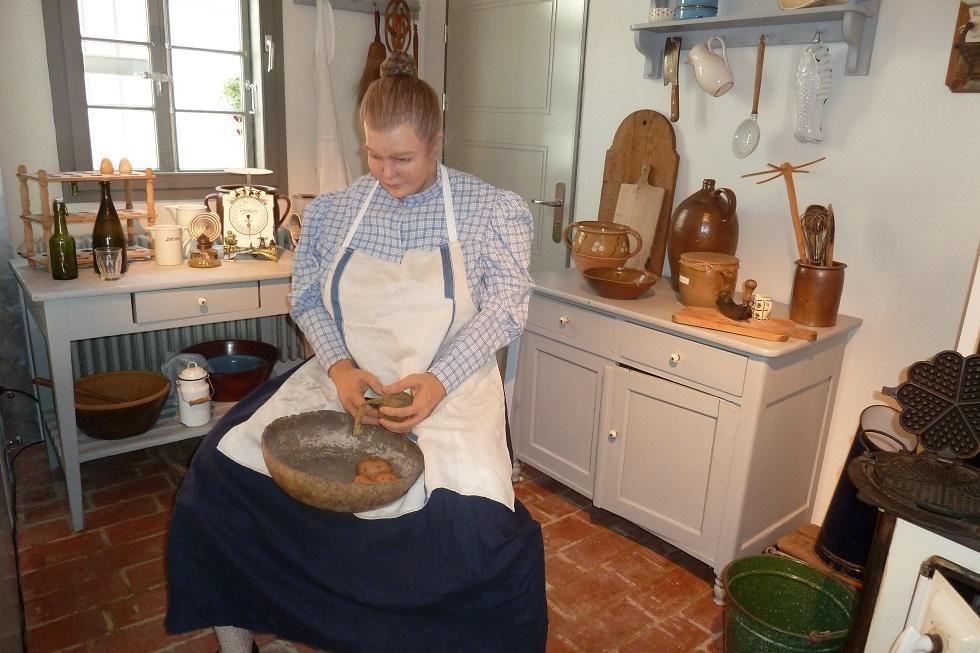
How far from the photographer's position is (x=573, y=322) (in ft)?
8.08

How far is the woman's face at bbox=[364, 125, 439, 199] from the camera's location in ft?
5.19

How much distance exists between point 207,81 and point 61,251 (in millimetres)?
1125

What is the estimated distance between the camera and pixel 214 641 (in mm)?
1973

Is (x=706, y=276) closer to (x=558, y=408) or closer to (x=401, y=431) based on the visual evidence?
(x=558, y=408)

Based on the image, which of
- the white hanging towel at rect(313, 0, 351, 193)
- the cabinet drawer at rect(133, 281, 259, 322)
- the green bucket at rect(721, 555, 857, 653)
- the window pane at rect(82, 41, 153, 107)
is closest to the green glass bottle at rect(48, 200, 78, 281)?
the cabinet drawer at rect(133, 281, 259, 322)

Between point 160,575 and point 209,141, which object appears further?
point 209,141

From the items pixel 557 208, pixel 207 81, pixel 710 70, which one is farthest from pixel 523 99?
pixel 207 81

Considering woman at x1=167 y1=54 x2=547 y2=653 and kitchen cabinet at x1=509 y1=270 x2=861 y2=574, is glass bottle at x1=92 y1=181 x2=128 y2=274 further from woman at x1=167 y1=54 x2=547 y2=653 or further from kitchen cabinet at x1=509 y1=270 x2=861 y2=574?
kitchen cabinet at x1=509 y1=270 x2=861 y2=574

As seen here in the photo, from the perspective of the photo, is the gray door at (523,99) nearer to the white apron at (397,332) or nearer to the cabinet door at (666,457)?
the cabinet door at (666,457)

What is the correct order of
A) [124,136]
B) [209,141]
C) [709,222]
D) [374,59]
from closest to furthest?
[709,222], [124,136], [209,141], [374,59]

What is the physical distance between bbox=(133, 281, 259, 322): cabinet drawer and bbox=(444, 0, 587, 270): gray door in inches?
51.0

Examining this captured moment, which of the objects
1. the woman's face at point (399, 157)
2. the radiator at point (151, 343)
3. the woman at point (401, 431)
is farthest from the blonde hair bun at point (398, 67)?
the radiator at point (151, 343)

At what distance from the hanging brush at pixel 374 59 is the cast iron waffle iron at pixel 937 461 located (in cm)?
264

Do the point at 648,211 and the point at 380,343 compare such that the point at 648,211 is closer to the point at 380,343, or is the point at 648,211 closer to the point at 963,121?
the point at 963,121
